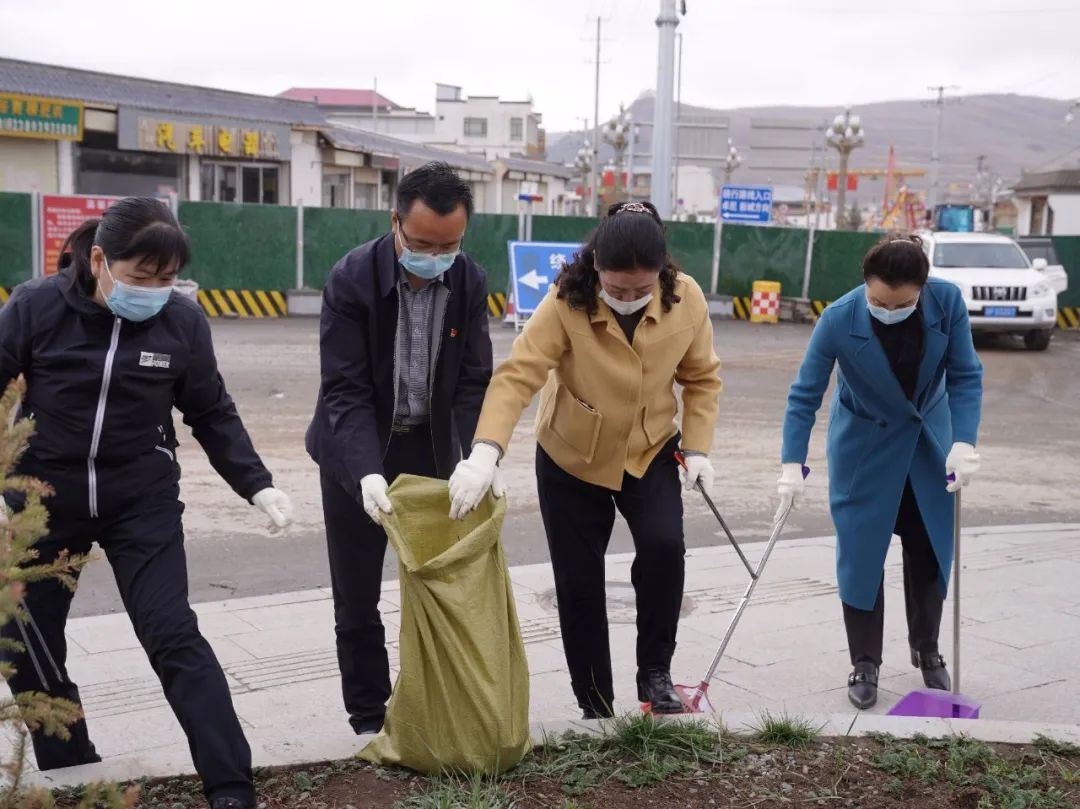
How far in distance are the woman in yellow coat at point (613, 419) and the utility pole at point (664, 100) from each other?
18737 millimetres

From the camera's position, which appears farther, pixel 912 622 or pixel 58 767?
pixel 912 622

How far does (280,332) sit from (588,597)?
15.7 m

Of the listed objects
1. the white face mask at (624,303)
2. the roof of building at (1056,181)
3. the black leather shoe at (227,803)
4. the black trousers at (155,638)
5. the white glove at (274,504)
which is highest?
the roof of building at (1056,181)

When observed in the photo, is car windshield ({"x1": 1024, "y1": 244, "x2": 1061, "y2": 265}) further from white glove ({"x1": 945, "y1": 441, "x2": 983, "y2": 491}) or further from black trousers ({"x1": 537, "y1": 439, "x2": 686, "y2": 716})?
black trousers ({"x1": 537, "y1": 439, "x2": 686, "y2": 716})

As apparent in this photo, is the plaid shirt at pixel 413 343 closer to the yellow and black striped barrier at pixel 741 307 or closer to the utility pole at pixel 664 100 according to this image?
the utility pole at pixel 664 100

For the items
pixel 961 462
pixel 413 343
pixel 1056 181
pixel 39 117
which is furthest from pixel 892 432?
pixel 1056 181

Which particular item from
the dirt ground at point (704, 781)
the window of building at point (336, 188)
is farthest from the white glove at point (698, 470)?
the window of building at point (336, 188)

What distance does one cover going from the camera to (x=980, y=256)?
67.3ft

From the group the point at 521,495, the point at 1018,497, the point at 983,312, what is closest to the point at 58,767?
the point at 521,495

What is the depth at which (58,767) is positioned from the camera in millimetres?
3637

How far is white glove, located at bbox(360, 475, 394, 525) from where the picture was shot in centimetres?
362

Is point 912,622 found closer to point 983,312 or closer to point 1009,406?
point 1009,406

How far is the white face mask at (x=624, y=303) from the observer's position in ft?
13.0

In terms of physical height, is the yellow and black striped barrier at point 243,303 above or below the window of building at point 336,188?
below
